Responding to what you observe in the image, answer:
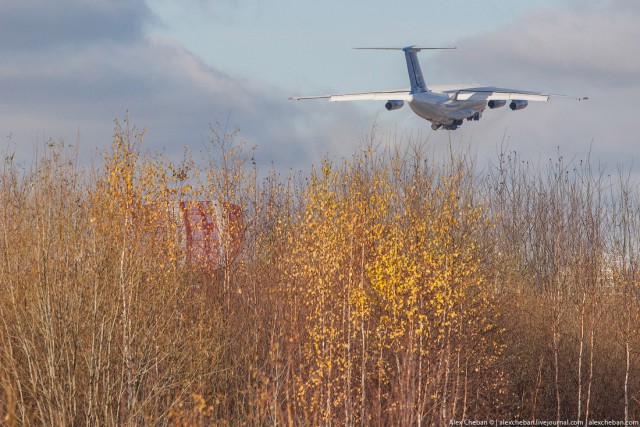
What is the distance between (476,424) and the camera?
10062mm

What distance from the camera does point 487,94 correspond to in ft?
132

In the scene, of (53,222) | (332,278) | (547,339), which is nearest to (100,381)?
(53,222)

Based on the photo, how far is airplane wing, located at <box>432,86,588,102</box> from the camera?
37094 mm

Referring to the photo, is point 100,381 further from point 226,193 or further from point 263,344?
point 226,193

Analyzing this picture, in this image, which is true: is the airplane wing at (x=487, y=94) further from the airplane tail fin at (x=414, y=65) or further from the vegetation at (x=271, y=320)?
the vegetation at (x=271, y=320)

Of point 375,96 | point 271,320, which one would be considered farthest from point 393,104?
point 271,320

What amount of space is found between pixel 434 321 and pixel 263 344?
8.69 feet

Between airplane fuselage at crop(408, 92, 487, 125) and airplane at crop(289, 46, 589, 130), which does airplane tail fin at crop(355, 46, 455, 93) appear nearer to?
airplane at crop(289, 46, 589, 130)

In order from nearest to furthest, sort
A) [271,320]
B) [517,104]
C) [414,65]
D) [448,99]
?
[271,320] < [517,104] < [448,99] < [414,65]

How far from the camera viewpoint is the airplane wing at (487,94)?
37.1 m

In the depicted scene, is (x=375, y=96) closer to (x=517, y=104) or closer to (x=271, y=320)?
(x=517, y=104)

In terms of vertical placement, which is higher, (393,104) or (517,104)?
(517,104)

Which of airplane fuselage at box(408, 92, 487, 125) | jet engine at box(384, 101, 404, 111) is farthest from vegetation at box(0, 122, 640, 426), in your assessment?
airplane fuselage at box(408, 92, 487, 125)

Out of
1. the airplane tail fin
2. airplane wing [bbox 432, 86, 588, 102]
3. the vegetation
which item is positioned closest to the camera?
the vegetation
